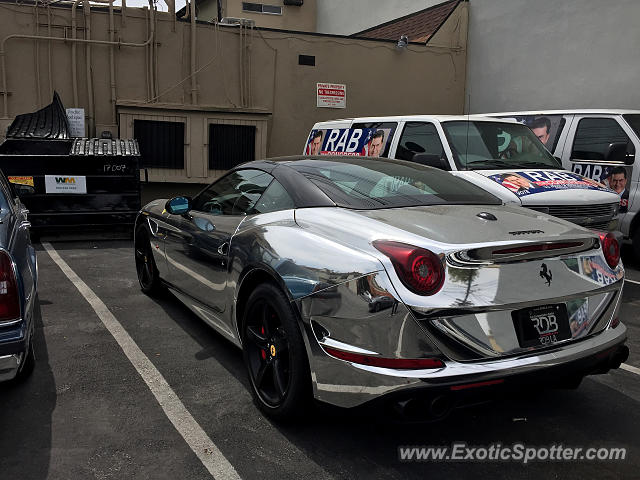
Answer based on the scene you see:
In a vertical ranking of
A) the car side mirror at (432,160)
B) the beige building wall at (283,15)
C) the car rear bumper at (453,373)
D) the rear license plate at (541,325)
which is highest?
the beige building wall at (283,15)

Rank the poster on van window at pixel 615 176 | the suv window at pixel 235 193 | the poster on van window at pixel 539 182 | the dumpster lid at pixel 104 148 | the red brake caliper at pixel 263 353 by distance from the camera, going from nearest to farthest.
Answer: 1. the red brake caliper at pixel 263 353
2. the suv window at pixel 235 193
3. the poster on van window at pixel 539 182
4. the poster on van window at pixel 615 176
5. the dumpster lid at pixel 104 148

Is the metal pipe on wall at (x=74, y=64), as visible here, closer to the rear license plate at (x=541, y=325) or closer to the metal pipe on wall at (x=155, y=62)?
the metal pipe on wall at (x=155, y=62)

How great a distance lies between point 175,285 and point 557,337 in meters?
3.04

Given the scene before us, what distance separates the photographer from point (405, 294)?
250 cm

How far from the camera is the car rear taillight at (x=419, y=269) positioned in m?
2.52

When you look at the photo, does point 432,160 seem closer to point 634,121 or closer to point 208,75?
point 634,121

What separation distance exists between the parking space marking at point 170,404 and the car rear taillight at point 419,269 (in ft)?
3.90

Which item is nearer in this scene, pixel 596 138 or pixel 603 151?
pixel 603 151

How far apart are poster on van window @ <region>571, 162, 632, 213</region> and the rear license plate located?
5491mm

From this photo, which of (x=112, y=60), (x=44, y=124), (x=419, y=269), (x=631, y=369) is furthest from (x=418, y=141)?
(x=112, y=60)

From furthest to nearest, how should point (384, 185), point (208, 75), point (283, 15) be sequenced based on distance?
1. point (283, 15)
2. point (208, 75)
3. point (384, 185)

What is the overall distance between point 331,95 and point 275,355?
430 inches

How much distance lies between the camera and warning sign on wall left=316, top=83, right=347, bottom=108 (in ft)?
43.5

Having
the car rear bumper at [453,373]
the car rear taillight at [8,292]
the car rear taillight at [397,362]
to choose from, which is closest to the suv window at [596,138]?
the car rear bumper at [453,373]
